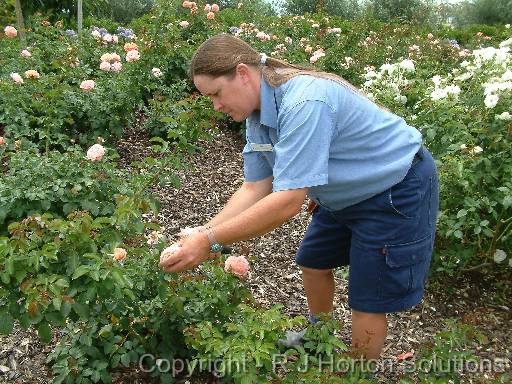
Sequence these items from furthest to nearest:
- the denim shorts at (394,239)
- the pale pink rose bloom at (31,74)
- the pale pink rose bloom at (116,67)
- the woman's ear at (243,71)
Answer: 1. the pale pink rose bloom at (116,67)
2. the pale pink rose bloom at (31,74)
3. the denim shorts at (394,239)
4. the woman's ear at (243,71)

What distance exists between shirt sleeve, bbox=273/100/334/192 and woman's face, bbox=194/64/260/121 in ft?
0.54

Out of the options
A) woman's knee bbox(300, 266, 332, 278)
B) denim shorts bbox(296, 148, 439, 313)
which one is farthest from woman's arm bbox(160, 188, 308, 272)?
woman's knee bbox(300, 266, 332, 278)

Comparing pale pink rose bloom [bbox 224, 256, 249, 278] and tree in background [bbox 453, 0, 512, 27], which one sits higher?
pale pink rose bloom [bbox 224, 256, 249, 278]

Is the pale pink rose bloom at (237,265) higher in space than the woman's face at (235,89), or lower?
lower

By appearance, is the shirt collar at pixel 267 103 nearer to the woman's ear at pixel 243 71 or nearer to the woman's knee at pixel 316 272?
the woman's ear at pixel 243 71

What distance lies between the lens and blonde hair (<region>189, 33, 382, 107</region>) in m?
1.81

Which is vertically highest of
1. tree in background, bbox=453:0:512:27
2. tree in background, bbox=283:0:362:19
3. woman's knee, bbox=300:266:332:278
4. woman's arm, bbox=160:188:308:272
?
woman's arm, bbox=160:188:308:272

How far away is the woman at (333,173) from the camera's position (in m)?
1.76

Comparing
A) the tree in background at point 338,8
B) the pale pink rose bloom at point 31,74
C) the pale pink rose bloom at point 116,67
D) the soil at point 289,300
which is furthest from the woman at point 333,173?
the tree in background at point 338,8

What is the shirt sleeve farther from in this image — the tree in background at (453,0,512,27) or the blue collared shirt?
the tree in background at (453,0,512,27)

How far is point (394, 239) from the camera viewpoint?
2041mm

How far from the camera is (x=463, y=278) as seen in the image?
11.4ft

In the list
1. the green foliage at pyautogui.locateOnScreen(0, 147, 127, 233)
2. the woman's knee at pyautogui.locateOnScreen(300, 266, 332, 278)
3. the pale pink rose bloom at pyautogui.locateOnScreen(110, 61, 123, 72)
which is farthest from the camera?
the pale pink rose bloom at pyautogui.locateOnScreen(110, 61, 123, 72)

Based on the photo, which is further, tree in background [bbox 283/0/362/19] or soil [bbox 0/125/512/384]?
tree in background [bbox 283/0/362/19]
